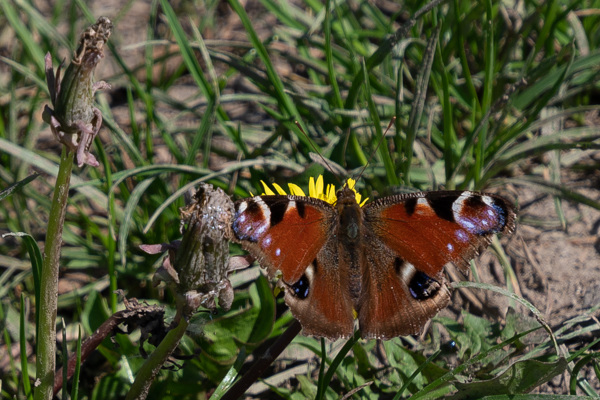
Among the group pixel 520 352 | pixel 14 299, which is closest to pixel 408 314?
pixel 520 352

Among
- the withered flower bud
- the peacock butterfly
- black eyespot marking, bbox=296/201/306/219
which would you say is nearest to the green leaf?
the peacock butterfly

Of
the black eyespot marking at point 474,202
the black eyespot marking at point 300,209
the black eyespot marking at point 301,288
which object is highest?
the black eyespot marking at point 300,209

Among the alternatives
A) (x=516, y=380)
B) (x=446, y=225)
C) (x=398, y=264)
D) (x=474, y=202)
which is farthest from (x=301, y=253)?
(x=516, y=380)

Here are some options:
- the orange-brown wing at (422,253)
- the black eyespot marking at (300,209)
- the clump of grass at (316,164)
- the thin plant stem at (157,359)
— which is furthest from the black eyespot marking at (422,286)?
the thin plant stem at (157,359)

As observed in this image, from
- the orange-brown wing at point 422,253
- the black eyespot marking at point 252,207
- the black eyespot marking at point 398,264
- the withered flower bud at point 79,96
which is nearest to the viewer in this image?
the withered flower bud at point 79,96

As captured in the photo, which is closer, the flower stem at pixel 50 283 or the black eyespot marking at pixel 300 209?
the flower stem at pixel 50 283

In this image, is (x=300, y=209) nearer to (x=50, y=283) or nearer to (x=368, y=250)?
(x=368, y=250)

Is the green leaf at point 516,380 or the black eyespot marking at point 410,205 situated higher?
the black eyespot marking at point 410,205

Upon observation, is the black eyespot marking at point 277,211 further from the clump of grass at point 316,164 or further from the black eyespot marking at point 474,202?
the black eyespot marking at point 474,202
